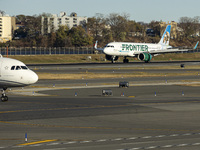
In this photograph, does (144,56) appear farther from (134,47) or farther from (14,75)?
(14,75)

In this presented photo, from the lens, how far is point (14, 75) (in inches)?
1587

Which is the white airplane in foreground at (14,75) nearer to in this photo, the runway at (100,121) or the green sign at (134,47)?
the runway at (100,121)

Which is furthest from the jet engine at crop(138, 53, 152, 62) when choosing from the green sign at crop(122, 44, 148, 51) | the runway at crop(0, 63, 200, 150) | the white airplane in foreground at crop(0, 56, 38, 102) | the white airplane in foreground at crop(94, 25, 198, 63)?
the white airplane in foreground at crop(0, 56, 38, 102)

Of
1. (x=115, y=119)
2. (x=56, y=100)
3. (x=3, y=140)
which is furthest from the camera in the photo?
(x=56, y=100)

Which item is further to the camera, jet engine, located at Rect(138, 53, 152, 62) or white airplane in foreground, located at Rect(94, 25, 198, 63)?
jet engine, located at Rect(138, 53, 152, 62)

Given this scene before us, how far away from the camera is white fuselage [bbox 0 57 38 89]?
40.0 meters

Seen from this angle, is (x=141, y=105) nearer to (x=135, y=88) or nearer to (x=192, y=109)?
(x=192, y=109)

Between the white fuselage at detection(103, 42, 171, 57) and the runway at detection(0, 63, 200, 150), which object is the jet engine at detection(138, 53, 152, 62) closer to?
the white fuselage at detection(103, 42, 171, 57)

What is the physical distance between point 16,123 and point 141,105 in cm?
1331

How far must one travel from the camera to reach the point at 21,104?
3947 cm

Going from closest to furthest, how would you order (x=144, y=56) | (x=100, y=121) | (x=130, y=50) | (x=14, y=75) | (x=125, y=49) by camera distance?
(x=100, y=121), (x=14, y=75), (x=125, y=49), (x=130, y=50), (x=144, y=56)

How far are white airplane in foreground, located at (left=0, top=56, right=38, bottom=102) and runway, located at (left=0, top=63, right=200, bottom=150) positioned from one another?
1.83 metres

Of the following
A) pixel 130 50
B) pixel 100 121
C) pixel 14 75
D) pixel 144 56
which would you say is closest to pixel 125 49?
pixel 130 50

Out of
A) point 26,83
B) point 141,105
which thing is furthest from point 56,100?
point 141,105
